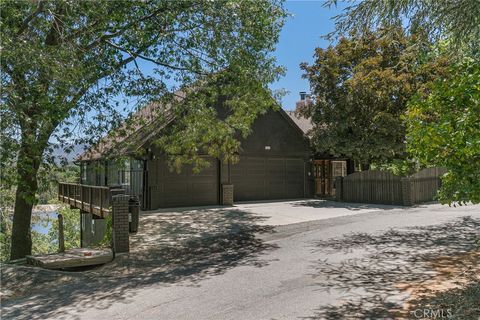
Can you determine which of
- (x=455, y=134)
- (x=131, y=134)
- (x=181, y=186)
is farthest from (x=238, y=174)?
(x=455, y=134)

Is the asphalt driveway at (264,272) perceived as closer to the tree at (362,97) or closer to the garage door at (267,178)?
the tree at (362,97)

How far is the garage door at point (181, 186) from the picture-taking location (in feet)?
58.1

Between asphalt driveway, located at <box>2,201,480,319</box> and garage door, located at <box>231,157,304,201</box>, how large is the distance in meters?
6.96

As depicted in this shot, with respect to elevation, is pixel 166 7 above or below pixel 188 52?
above

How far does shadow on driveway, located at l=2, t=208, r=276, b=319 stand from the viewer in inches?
262

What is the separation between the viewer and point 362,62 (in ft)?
63.6

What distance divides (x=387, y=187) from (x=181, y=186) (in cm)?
998

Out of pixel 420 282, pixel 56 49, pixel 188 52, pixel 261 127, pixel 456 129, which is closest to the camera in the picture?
pixel 456 129

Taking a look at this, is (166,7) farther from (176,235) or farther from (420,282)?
(420,282)

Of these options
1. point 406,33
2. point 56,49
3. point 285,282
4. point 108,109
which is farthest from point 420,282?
point 108,109

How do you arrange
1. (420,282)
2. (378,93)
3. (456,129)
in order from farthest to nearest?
1. (378,93)
2. (420,282)
3. (456,129)

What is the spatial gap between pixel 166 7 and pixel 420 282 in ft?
29.8

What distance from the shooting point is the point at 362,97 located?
19.2 m

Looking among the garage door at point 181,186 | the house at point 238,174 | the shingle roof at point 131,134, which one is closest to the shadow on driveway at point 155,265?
the shingle roof at point 131,134
